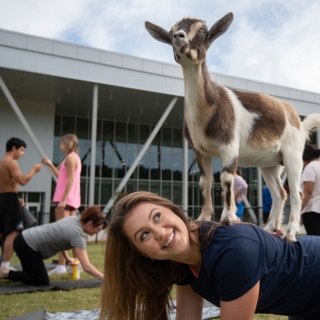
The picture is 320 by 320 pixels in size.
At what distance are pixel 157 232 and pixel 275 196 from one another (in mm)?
1045

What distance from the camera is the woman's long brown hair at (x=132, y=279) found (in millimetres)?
2027

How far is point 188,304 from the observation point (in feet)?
7.42

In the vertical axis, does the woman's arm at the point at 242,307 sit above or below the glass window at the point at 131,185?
below

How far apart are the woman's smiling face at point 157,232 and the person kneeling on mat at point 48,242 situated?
2.87 m

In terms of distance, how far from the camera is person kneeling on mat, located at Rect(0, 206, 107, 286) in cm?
468

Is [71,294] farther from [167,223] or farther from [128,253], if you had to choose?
[167,223]

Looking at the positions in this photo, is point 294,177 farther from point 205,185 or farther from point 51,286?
point 51,286

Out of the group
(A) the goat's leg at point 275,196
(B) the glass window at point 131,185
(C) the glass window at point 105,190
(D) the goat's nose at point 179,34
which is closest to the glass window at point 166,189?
(B) the glass window at point 131,185

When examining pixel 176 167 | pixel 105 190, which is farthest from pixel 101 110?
pixel 176 167

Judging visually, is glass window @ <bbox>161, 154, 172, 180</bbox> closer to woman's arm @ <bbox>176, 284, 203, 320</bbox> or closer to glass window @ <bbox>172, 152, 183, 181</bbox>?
glass window @ <bbox>172, 152, 183, 181</bbox>

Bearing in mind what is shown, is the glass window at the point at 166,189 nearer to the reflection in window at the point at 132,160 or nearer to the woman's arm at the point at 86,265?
the reflection in window at the point at 132,160

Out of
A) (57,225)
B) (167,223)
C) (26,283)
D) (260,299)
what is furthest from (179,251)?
(26,283)

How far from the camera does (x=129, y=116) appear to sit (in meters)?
21.2

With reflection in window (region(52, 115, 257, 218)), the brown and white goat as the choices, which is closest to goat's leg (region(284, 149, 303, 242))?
the brown and white goat
